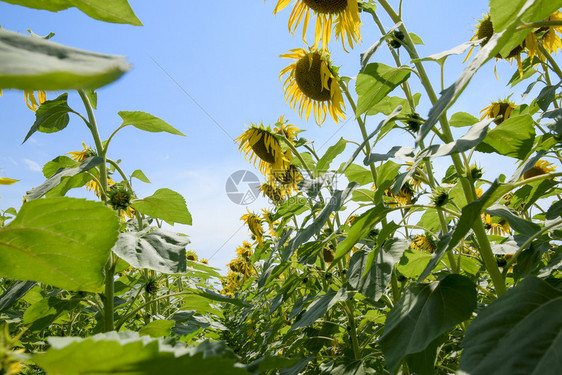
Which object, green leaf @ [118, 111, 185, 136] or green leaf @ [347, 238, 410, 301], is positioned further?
green leaf @ [118, 111, 185, 136]

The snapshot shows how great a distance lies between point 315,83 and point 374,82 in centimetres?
123

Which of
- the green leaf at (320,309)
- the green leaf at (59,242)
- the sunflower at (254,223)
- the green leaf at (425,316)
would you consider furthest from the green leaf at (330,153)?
the sunflower at (254,223)

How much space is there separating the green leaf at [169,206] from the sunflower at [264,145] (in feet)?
4.81

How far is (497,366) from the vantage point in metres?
0.54

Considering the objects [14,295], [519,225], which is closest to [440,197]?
[519,225]

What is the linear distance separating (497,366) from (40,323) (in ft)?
4.80

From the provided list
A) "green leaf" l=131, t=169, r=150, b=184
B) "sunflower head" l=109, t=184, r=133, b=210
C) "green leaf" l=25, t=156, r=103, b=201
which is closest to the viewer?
"green leaf" l=25, t=156, r=103, b=201

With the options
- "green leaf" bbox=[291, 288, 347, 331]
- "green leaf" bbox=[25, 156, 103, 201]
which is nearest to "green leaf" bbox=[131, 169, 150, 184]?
"green leaf" bbox=[25, 156, 103, 201]

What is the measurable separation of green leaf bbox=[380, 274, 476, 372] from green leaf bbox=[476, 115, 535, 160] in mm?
443

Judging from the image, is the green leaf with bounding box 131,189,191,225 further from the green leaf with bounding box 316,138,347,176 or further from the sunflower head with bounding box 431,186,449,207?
the sunflower head with bounding box 431,186,449,207

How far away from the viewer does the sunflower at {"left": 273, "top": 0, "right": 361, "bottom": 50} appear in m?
2.07

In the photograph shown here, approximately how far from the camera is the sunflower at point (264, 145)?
2.88 m

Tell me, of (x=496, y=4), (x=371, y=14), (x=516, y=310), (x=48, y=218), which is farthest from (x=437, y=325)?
(x=371, y=14)

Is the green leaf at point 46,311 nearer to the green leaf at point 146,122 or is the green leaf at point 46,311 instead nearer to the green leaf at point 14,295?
the green leaf at point 14,295
